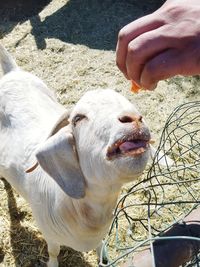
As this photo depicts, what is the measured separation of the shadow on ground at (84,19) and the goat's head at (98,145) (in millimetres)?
3565

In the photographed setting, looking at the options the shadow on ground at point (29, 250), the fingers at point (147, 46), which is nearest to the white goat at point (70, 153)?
the shadow on ground at point (29, 250)

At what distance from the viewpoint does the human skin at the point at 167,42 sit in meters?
1.22

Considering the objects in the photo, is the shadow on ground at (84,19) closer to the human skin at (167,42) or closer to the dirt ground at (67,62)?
the dirt ground at (67,62)

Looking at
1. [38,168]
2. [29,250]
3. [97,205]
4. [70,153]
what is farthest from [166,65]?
[29,250]

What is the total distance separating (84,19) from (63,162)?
4.21 meters

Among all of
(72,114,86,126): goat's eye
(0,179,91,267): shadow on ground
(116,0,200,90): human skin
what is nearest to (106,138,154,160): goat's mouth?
(72,114,86,126): goat's eye

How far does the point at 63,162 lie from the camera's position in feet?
7.97

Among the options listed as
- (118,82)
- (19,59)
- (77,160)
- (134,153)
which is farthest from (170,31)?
(19,59)

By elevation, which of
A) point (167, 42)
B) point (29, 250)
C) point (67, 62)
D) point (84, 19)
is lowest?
point (29, 250)

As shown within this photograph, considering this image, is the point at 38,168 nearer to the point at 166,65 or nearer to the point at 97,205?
the point at 97,205

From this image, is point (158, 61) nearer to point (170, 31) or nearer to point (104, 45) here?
point (170, 31)

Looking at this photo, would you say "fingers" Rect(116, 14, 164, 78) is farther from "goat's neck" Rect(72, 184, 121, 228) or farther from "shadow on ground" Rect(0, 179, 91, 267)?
"shadow on ground" Rect(0, 179, 91, 267)

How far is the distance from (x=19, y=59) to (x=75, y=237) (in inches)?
131

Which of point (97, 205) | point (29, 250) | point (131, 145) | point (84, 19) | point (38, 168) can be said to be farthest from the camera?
point (84, 19)
